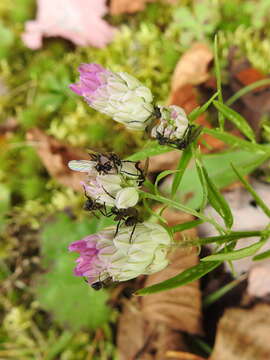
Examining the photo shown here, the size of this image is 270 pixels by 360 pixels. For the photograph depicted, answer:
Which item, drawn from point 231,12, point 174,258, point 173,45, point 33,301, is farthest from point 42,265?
point 231,12

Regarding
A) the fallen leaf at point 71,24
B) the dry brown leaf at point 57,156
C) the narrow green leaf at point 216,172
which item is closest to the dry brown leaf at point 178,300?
the narrow green leaf at point 216,172

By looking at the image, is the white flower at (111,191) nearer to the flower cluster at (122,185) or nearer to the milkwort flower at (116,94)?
the flower cluster at (122,185)

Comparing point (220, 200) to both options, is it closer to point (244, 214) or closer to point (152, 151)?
point (152, 151)

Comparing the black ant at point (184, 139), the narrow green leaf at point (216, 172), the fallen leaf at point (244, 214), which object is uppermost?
the black ant at point (184, 139)

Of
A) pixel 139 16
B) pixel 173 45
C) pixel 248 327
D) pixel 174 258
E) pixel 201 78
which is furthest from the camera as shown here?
pixel 139 16

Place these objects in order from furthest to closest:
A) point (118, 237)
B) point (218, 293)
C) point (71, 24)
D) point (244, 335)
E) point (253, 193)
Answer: point (71, 24) → point (218, 293) → point (244, 335) → point (253, 193) → point (118, 237)

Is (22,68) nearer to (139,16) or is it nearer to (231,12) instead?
(139,16)

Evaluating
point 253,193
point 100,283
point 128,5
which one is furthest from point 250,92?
point 100,283
